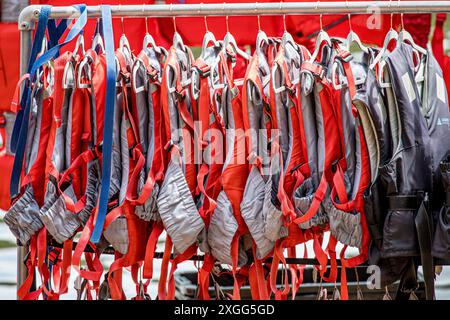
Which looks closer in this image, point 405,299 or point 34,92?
point 405,299

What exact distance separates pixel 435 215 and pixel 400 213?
0.11 m

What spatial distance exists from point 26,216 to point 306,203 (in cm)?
83

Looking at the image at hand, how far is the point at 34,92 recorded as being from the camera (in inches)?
90.7

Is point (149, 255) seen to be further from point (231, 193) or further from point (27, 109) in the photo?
point (27, 109)

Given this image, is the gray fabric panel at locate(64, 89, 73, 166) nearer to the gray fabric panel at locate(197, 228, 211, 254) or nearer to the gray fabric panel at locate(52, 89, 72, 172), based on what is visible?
the gray fabric panel at locate(52, 89, 72, 172)

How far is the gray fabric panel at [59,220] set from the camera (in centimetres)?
222

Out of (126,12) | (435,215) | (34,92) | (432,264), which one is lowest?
(432,264)

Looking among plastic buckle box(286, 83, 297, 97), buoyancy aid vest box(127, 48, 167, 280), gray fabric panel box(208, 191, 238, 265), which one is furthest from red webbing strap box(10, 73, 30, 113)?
plastic buckle box(286, 83, 297, 97)

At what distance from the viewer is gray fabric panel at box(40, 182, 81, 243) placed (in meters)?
2.22

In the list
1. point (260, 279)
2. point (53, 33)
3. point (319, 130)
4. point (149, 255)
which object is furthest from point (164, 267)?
point (53, 33)

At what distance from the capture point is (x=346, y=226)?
2.12 metres

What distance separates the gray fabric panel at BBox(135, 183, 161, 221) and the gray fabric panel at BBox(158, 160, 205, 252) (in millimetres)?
29
